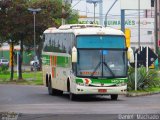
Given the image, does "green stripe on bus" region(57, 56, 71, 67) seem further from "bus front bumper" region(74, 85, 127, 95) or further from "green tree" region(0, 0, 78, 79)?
"green tree" region(0, 0, 78, 79)

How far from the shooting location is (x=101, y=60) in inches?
1168

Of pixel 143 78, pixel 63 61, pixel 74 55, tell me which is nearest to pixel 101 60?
pixel 74 55

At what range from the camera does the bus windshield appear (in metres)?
29.5

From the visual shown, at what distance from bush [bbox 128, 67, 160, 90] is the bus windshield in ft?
18.2

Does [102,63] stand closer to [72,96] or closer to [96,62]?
[96,62]

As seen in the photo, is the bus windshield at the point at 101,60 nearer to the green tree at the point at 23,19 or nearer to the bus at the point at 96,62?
the bus at the point at 96,62

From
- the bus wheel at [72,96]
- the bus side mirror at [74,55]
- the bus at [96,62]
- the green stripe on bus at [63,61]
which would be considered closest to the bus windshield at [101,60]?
the bus at [96,62]

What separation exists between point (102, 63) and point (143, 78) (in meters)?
6.74

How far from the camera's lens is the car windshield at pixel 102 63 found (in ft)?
96.9

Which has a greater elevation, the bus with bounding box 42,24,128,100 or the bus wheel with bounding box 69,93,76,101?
the bus with bounding box 42,24,128,100

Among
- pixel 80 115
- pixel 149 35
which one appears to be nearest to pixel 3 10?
pixel 80 115

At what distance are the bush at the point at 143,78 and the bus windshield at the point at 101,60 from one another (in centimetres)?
555

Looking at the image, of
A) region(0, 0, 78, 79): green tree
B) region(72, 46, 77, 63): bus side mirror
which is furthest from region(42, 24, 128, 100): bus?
region(0, 0, 78, 79): green tree

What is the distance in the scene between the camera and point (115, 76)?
29.6 meters
